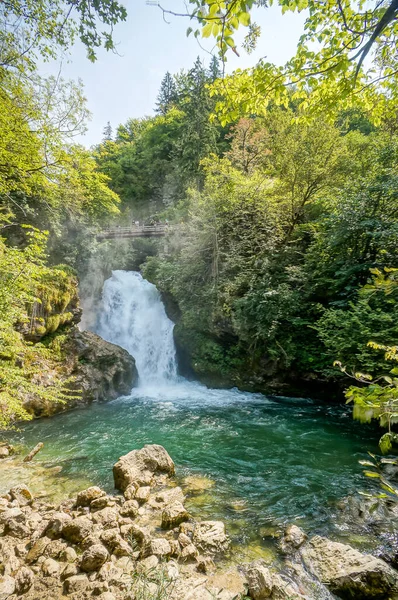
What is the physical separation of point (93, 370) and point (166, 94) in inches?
1924

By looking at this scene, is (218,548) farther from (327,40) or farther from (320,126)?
(320,126)

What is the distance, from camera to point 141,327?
16781 millimetres

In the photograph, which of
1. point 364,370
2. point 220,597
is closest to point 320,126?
point 364,370

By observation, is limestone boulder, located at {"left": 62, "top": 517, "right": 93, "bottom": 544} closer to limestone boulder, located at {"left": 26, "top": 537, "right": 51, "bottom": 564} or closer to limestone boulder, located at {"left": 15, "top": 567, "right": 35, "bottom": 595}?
limestone boulder, located at {"left": 26, "top": 537, "right": 51, "bottom": 564}

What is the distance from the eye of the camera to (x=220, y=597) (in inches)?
111

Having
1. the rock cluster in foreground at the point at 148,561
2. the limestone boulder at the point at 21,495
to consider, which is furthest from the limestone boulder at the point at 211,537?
the limestone boulder at the point at 21,495

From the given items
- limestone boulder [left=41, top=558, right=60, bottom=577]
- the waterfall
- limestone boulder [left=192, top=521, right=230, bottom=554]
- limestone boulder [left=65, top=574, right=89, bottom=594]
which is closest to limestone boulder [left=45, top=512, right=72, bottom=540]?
limestone boulder [left=41, top=558, right=60, bottom=577]

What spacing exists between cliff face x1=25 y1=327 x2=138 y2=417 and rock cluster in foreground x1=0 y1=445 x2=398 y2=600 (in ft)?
22.3

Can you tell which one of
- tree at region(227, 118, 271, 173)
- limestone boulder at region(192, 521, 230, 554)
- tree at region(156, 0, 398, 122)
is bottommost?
limestone boulder at region(192, 521, 230, 554)

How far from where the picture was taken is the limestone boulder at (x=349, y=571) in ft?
9.53

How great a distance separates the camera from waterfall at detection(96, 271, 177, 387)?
586 inches

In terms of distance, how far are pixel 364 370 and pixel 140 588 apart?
6551mm

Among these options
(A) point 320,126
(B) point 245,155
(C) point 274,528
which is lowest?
(C) point 274,528

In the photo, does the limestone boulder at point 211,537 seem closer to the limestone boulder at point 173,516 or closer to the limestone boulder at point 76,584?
the limestone boulder at point 173,516
